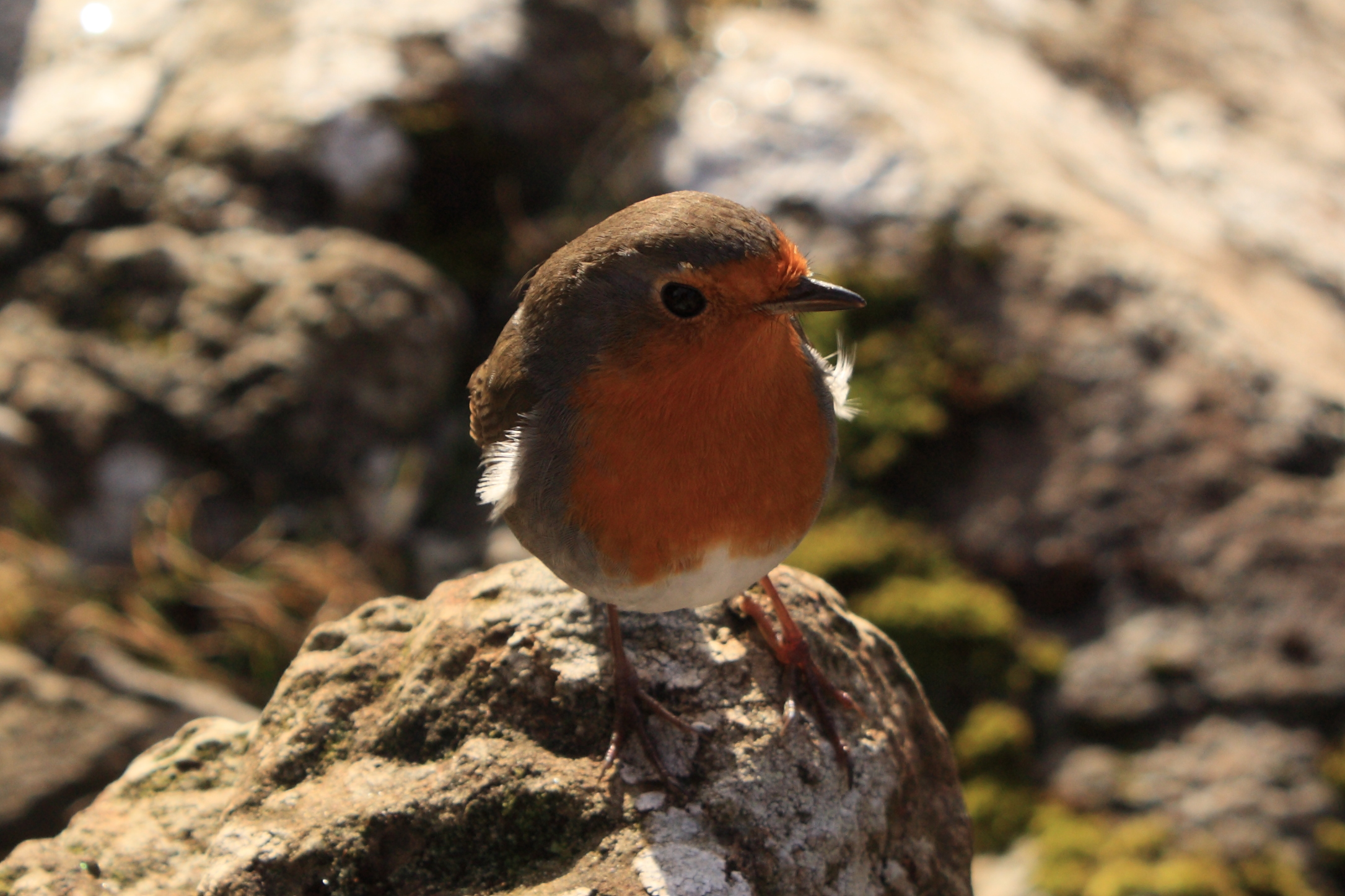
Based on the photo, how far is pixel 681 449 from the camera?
8.39 feet

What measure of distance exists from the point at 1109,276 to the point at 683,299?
11.6 ft

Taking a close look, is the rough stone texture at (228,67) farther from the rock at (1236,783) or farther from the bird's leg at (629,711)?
the rock at (1236,783)

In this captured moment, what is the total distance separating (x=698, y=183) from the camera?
590 centimetres

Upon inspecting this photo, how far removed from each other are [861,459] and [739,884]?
286 cm

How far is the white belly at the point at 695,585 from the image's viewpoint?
8.46 ft

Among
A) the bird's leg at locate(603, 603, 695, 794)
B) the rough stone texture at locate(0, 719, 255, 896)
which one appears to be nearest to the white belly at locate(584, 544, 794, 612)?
the bird's leg at locate(603, 603, 695, 794)

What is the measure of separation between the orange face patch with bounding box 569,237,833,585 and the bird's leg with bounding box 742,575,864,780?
44cm

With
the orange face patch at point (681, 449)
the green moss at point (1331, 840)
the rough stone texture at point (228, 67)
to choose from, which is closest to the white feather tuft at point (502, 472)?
the orange face patch at point (681, 449)

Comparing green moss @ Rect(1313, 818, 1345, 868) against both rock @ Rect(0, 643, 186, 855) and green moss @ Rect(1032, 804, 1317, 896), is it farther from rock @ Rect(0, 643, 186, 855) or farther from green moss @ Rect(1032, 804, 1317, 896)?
rock @ Rect(0, 643, 186, 855)

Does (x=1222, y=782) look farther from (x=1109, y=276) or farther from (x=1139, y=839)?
(x=1109, y=276)

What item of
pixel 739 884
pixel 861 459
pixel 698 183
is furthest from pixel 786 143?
pixel 739 884

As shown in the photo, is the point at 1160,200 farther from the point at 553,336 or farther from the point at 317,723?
the point at 317,723

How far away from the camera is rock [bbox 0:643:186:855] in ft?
14.4

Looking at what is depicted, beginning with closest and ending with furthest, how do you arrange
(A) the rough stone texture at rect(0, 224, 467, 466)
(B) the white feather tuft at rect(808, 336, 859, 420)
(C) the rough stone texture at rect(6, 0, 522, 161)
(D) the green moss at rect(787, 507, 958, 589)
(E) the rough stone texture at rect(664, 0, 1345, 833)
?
(B) the white feather tuft at rect(808, 336, 859, 420) < (E) the rough stone texture at rect(664, 0, 1345, 833) < (D) the green moss at rect(787, 507, 958, 589) < (A) the rough stone texture at rect(0, 224, 467, 466) < (C) the rough stone texture at rect(6, 0, 522, 161)
